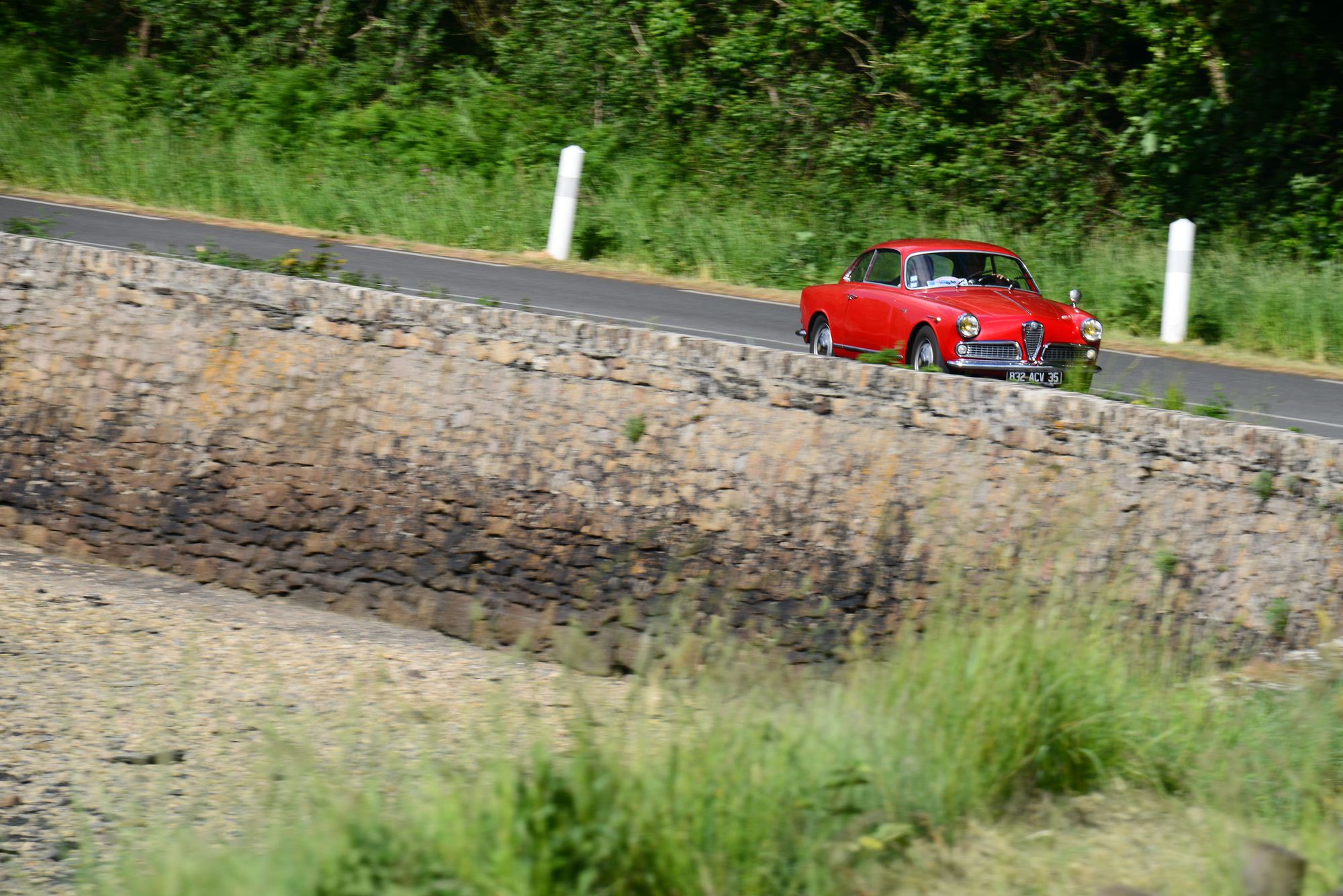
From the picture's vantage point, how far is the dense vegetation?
17.9 m

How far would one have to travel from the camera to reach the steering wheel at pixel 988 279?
38.4 feet

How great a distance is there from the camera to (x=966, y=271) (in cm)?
1176

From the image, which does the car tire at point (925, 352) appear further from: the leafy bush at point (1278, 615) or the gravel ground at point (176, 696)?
the gravel ground at point (176, 696)

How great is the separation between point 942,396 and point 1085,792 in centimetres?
460

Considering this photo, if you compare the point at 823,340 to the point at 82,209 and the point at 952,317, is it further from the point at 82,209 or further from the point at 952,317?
the point at 82,209

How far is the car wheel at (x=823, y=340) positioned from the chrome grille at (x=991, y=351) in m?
1.96

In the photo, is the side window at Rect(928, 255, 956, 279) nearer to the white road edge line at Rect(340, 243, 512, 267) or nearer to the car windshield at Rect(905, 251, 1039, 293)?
the car windshield at Rect(905, 251, 1039, 293)

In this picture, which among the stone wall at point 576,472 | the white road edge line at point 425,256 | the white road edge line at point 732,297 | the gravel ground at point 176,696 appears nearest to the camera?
the gravel ground at point 176,696

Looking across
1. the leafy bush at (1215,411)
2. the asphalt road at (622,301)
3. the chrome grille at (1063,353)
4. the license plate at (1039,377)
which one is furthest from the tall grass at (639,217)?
the leafy bush at (1215,411)

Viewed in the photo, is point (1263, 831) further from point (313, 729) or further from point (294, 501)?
point (294, 501)

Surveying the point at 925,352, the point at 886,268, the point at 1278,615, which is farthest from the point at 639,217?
the point at 1278,615

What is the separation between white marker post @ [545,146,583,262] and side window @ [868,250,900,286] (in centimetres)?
629

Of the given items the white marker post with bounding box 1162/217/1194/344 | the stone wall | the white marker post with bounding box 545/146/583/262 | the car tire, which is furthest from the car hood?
the white marker post with bounding box 545/146/583/262

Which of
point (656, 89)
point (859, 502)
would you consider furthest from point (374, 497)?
point (656, 89)
